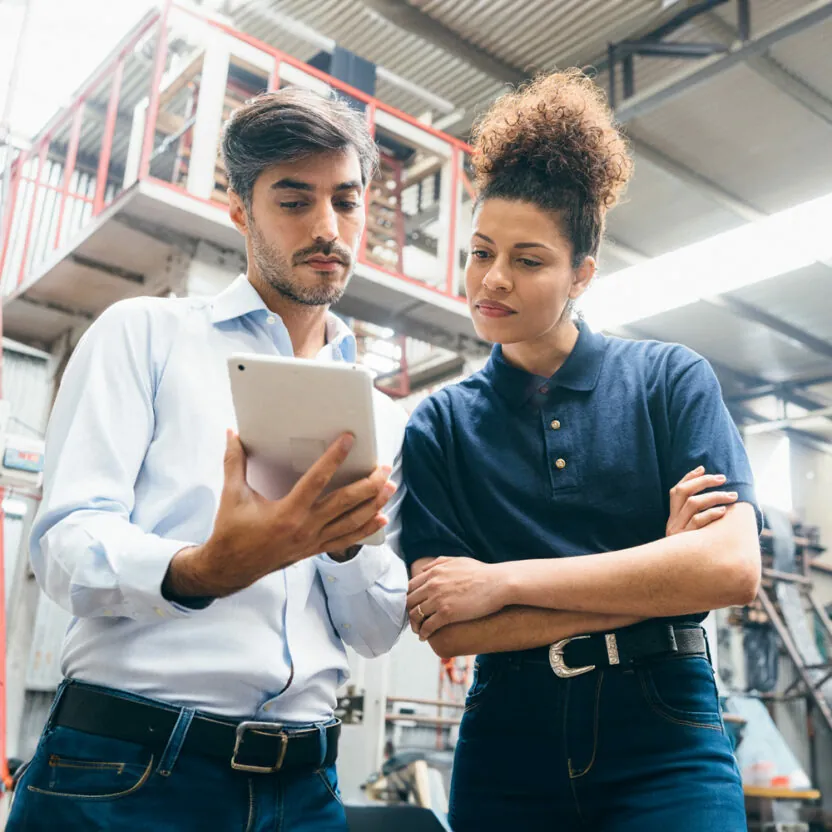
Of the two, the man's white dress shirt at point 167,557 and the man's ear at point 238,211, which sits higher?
the man's ear at point 238,211

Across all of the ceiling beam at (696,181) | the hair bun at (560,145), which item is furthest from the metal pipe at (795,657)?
the hair bun at (560,145)

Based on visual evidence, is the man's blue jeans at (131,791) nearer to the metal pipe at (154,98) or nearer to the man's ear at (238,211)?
the man's ear at (238,211)

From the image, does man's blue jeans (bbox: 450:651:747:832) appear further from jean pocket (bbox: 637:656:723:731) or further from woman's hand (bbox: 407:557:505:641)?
woman's hand (bbox: 407:557:505:641)

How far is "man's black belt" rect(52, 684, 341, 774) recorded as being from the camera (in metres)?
1.49

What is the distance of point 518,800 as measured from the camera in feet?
5.67

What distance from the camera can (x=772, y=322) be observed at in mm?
13867

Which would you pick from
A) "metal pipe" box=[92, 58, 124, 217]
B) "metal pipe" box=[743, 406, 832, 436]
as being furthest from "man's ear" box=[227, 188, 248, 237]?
"metal pipe" box=[743, 406, 832, 436]

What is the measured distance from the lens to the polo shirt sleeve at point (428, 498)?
6.41 feet

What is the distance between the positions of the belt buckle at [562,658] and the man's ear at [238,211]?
1161 mm

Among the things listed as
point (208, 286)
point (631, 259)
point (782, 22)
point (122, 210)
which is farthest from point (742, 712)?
point (122, 210)

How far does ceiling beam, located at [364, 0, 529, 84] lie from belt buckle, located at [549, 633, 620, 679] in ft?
33.5

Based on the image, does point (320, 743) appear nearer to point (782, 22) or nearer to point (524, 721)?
point (524, 721)

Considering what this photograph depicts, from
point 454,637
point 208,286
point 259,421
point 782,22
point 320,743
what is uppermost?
point 782,22

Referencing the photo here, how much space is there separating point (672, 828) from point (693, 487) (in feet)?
2.05
